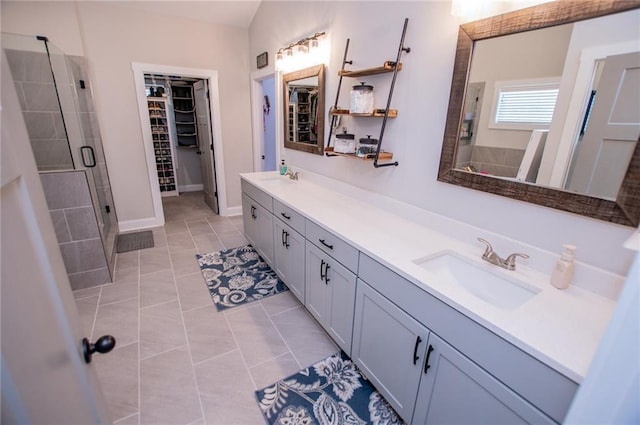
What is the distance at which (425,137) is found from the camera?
6.02 feet

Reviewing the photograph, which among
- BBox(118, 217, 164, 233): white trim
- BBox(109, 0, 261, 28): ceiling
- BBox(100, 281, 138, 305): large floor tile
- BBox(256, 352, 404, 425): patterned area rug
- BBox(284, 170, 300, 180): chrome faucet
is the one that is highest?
BBox(109, 0, 261, 28): ceiling

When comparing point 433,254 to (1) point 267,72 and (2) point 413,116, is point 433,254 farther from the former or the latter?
(1) point 267,72

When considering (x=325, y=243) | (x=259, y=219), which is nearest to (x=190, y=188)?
(x=259, y=219)

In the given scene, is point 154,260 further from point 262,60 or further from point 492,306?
point 492,306

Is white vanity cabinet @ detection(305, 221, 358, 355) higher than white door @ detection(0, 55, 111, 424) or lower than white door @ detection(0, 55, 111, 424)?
lower

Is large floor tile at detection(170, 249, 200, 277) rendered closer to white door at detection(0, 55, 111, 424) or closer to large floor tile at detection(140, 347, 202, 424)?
large floor tile at detection(140, 347, 202, 424)

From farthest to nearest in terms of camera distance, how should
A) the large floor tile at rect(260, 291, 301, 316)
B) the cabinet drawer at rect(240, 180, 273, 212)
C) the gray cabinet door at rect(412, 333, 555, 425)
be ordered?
the cabinet drawer at rect(240, 180, 273, 212), the large floor tile at rect(260, 291, 301, 316), the gray cabinet door at rect(412, 333, 555, 425)

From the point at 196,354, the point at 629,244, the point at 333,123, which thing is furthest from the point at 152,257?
the point at 629,244

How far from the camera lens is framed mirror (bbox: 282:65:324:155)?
2.79 meters

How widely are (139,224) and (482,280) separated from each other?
14.0ft

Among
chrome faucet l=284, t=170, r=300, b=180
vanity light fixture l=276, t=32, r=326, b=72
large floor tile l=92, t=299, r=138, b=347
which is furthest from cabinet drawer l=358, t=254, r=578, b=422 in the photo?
vanity light fixture l=276, t=32, r=326, b=72

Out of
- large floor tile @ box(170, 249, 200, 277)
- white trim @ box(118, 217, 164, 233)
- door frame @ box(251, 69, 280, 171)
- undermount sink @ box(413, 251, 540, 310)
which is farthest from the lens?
door frame @ box(251, 69, 280, 171)

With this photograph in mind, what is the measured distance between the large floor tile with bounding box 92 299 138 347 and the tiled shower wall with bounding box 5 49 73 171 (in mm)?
1395

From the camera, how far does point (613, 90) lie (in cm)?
111
